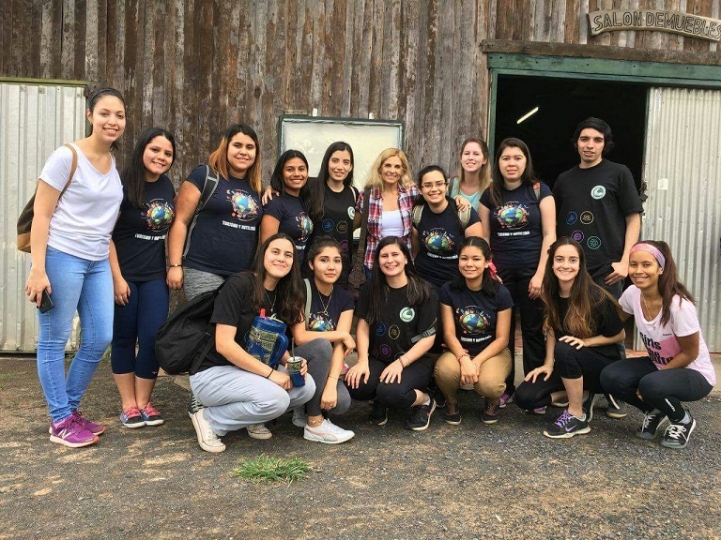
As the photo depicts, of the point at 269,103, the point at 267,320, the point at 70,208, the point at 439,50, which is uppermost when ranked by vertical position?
the point at 439,50

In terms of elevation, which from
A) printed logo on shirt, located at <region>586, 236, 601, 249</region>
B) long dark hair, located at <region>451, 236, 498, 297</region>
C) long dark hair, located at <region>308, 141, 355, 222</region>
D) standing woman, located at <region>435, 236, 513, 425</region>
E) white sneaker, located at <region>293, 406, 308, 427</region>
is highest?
long dark hair, located at <region>308, 141, 355, 222</region>

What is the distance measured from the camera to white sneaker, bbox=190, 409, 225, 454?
3.67 meters

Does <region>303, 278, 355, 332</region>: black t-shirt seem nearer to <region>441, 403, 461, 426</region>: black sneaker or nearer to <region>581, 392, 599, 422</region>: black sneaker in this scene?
<region>441, 403, 461, 426</region>: black sneaker

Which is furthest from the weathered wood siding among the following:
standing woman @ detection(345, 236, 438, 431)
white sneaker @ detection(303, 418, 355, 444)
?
white sneaker @ detection(303, 418, 355, 444)

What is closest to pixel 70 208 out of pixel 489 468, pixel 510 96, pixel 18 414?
pixel 18 414

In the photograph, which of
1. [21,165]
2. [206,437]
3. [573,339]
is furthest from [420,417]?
[21,165]

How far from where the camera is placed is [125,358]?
4066mm

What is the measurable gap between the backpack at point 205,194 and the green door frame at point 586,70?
3337 mm

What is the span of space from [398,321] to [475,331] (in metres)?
0.57

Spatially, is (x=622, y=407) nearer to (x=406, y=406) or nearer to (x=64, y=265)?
(x=406, y=406)

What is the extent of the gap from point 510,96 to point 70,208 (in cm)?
939

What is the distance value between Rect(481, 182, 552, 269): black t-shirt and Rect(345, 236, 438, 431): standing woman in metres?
0.73

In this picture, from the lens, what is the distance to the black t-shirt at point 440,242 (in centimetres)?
446

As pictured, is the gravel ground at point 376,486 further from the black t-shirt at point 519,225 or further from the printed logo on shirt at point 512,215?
the printed logo on shirt at point 512,215
